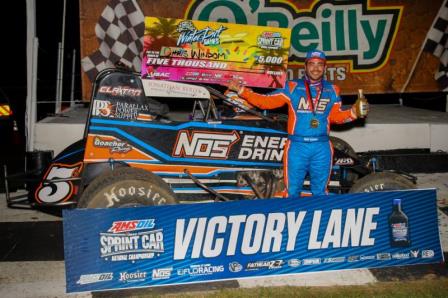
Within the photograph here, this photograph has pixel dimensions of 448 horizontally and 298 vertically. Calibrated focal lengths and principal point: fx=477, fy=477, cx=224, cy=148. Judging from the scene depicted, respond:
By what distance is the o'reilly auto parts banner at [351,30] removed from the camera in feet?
24.9

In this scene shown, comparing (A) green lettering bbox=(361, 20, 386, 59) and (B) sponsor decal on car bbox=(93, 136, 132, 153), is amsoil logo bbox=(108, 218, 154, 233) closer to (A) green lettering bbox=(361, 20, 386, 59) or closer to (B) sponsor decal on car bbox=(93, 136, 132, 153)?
(B) sponsor decal on car bbox=(93, 136, 132, 153)

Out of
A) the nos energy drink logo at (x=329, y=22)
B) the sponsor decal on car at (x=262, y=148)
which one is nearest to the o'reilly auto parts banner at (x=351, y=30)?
the nos energy drink logo at (x=329, y=22)

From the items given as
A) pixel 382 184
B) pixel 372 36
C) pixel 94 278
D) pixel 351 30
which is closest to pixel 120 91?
pixel 94 278

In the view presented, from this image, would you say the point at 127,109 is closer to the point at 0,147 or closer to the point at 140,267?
the point at 140,267

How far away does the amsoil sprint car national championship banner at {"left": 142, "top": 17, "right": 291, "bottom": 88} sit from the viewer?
6.23 meters

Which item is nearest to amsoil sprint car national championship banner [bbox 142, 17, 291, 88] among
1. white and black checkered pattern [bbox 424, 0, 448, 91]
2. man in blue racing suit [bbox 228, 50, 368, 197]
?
man in blue racing suit [bbox 228, 50, 368, 197]

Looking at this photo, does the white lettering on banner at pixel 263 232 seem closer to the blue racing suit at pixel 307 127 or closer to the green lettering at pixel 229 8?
the blue racing suit at pixel 307 127

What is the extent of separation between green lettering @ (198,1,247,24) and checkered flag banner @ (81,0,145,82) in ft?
3.18

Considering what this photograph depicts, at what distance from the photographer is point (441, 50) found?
8078 mm

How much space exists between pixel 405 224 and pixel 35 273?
3292 millimetres

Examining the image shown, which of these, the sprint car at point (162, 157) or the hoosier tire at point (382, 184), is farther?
the hoosier tire at point (382, 184)

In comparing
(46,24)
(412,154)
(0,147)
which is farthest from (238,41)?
(46,24)

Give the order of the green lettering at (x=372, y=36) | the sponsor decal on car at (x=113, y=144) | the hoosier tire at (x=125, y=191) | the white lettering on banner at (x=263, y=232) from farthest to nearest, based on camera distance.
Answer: the green lettering at (x=372, y=36), the sponsor decal on car at (x=113, y=144), the hoosier tire at (x=125, y=191), the white lettering on banner at (x=263, y=232)

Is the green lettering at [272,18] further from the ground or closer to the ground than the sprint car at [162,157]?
further from the ground
